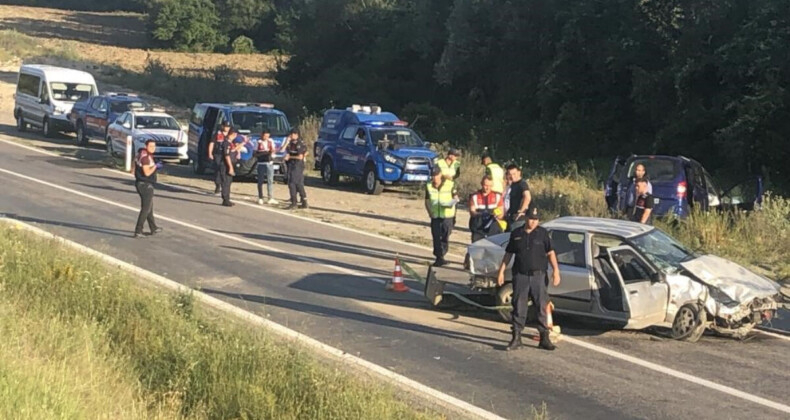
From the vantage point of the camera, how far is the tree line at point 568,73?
90.1ft

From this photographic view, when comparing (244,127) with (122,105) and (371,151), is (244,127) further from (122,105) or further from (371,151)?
(122,105)

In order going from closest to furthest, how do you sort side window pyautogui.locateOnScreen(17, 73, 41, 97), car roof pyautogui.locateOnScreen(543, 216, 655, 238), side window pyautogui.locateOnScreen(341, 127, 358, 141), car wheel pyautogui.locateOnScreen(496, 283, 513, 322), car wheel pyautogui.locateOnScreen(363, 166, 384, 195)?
car roof pyautogui.locateOnScreen(543, 216, 655, 238)
car wheel pyautogui.locateOnScreen(496, 283, 513, 322)
car wheel pyautogui.locateOnScreen(363, 166, 384, 195)
side window pyautogui.locateOnScreen(341, 127, 358, 141)
side window pyautogui.locateOnScreen(17, 73, 41, 97)

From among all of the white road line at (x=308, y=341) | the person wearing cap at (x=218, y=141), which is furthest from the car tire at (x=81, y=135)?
the white road line at (x=308, y=341)

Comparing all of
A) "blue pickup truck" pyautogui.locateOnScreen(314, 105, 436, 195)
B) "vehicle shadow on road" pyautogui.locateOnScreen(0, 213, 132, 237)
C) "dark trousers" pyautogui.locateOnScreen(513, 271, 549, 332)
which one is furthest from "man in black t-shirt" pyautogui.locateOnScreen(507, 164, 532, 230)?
"blue pickup truck" pyautogui.locateOnScreen(314, 105, 436, 195)

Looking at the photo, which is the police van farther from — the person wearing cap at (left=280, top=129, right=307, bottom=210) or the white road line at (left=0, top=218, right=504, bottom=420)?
the white road line at (left=0, top=218, right=504, bottom=420)

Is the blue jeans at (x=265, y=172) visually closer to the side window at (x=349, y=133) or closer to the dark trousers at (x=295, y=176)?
the dark trousers at (x=295, y=176)

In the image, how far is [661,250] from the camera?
12.0 m

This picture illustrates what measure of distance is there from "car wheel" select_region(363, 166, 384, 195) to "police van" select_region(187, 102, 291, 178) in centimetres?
237

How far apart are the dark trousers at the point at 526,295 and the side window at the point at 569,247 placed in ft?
4.11

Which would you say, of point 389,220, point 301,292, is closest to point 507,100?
point 389,220

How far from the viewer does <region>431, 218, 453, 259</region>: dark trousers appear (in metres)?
15.2

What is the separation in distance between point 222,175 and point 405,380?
521 inches

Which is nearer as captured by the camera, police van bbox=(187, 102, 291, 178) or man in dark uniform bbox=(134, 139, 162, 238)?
man in dark uniform bbox=(134, 139, 162, 238)

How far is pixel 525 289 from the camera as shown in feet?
34.8
